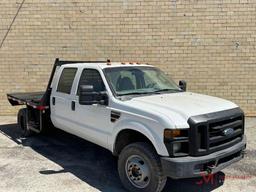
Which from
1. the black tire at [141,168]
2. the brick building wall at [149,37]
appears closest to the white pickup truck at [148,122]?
the black tire at [141,168]

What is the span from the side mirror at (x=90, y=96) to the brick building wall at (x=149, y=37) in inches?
190

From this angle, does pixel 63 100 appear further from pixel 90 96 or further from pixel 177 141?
pixel 177 141

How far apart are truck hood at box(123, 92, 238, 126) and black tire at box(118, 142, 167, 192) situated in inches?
21.0

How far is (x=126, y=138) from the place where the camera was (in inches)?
177

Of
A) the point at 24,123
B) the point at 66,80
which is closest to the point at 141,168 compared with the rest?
the point at 66,80

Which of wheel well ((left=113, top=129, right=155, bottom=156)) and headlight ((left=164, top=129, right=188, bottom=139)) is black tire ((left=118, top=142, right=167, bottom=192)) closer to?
wheel well ((left=113, top=129, right=155, bottom=156))

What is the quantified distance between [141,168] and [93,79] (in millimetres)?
1836

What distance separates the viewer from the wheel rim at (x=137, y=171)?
405 cm

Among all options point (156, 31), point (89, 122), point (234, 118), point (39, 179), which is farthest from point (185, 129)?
point (156, 31)

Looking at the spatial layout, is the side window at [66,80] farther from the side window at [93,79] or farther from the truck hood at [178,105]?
the truck hood at [178,105]

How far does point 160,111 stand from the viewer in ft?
12.8

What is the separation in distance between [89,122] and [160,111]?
1597 millimetres

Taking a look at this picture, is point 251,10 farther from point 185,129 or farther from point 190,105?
point 185,129

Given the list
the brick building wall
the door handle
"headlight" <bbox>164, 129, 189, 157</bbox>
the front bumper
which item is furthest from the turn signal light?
the brick building wall
